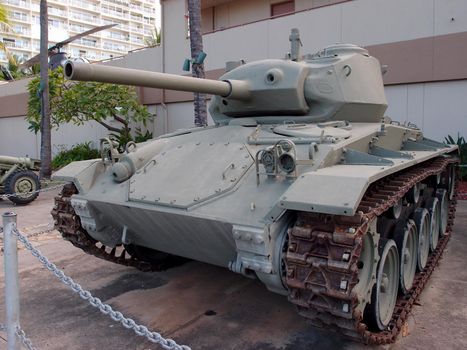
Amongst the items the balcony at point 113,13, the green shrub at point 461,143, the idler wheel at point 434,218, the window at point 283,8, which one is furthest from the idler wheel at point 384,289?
the balcony at point 113,13

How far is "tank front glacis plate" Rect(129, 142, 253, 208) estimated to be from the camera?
3977 millimetres

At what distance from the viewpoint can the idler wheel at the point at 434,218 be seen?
235 inches

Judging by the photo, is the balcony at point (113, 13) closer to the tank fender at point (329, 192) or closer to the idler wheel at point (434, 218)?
the idler wheel at point (434, 218)

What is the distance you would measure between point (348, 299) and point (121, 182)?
2.77 metres

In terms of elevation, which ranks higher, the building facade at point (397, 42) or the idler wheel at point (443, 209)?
the building facade at point (397, 42)

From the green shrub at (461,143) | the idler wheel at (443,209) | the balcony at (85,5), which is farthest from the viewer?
the balcony at (85,5)

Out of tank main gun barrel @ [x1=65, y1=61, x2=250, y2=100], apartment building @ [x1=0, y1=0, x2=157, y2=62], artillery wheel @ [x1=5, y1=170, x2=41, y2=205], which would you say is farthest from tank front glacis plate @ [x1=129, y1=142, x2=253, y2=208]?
apartment building @ [x1=0, y1=0, x2=157, y2=62]

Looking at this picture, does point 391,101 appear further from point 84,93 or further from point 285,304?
point 84,93

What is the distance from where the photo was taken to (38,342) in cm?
399

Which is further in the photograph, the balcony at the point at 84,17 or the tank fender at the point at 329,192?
the balcony at the point at 84,17

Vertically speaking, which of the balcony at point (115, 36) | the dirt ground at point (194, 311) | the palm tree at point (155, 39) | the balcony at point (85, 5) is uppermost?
the balcony at point (85, 5)

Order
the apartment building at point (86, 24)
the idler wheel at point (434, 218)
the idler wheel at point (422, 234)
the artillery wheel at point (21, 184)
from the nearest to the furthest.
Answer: the idler wheel at point (422, 234) < the idler wheel at point (434, 218) < the artillery wheel at point (21, 184) < the apartment building at point (86, 24)

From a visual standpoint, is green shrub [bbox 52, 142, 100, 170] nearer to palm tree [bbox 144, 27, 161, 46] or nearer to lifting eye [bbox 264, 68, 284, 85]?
palm tree [bbox 144, 27, 161, 46]

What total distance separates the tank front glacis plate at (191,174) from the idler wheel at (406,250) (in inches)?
63.9
